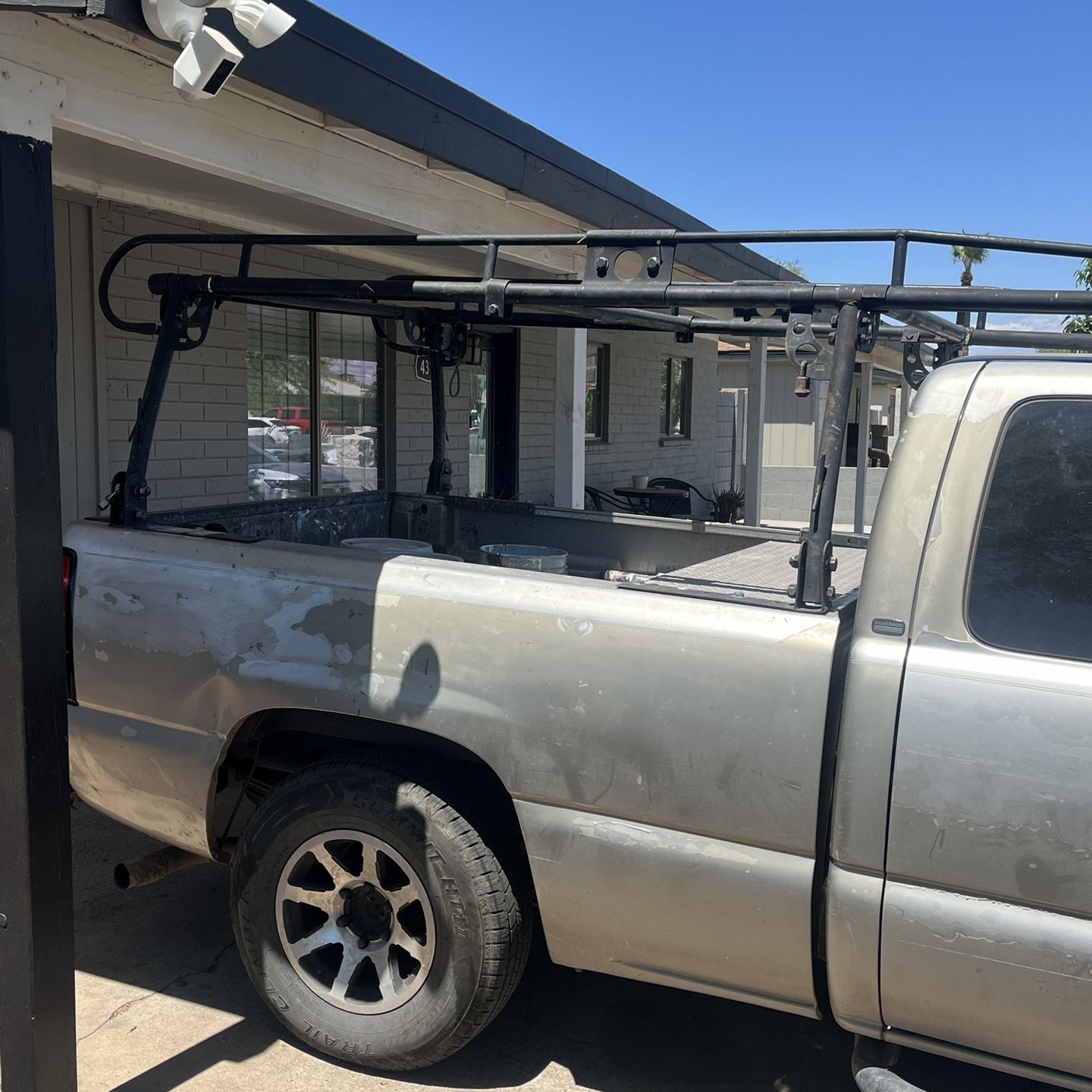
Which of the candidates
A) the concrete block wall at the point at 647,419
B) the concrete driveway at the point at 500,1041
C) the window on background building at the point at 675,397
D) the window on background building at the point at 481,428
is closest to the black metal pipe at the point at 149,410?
the concrete driveway at the point at 500,1041

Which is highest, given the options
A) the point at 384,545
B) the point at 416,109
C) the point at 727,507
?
the point at 416,109

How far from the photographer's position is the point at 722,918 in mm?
2619

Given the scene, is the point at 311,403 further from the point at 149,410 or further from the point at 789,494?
the point at 789,494

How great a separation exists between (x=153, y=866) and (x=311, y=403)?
5.52 metres

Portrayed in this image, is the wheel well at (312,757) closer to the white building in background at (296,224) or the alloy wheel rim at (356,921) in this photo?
the alloy wheel rim at (356,921)

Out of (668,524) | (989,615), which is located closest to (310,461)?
(668,524)

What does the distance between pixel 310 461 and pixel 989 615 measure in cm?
681

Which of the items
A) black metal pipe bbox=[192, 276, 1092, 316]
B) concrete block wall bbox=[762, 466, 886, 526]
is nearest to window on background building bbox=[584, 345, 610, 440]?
concrete block wall bbox=[762, 466, 886, 526]

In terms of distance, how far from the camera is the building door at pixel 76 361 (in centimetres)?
620

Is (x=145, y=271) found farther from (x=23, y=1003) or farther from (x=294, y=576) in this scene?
(x=23, y=1003)

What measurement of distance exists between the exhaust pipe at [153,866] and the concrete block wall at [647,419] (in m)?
10.7

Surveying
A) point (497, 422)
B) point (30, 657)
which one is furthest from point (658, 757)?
point (497, 422)

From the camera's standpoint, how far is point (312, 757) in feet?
11.0

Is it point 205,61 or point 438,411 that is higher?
point 205,61
